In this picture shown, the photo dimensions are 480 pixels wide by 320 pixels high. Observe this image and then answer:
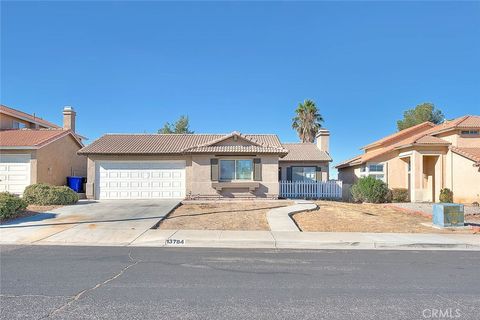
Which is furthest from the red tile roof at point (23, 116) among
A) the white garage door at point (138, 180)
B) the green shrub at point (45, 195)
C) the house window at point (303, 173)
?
the house window at point (303, 173)

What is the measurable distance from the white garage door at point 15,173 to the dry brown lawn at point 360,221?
55.1ft

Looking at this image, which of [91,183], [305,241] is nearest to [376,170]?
[305,241]

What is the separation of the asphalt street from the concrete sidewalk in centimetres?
80

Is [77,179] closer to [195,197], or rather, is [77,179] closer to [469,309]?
[195,197]

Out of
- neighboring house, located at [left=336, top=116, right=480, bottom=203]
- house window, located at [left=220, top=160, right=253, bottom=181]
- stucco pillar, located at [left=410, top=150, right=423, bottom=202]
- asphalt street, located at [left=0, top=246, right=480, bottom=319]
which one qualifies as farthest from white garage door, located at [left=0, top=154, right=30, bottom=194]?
stucco pillar, located at [left=410, top=150, right=423, bottom=202]

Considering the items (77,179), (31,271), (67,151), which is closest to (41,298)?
(31,271)

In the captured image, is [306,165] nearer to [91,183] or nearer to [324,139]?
[324,139]

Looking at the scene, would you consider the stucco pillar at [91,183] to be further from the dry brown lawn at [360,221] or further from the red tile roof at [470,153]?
the red tile roof at [470,153]

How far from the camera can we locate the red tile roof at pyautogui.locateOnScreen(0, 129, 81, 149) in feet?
67.2

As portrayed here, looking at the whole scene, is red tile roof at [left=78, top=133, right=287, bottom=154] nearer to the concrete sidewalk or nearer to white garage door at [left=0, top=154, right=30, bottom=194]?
white garage door at [left=0, top=154, right=30, bottom=194]

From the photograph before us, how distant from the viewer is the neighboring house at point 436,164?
2031 centimetres

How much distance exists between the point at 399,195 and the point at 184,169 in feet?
47.2

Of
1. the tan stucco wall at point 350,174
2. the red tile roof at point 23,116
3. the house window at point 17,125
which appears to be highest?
the red tile roof at point 23,116

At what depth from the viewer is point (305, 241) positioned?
9.67 meters
